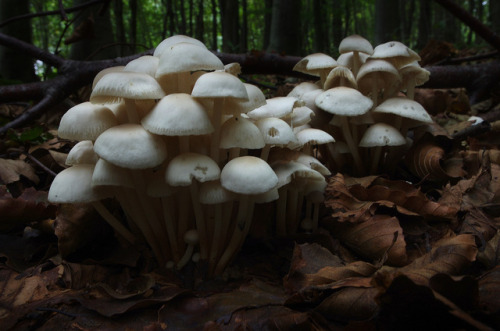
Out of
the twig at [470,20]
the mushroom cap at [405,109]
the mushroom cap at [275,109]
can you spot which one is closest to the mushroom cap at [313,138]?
the mushroom cap at [275,109]

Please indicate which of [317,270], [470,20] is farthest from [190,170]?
[470,20]

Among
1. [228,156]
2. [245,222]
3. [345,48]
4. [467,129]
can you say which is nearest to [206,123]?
[228,156]

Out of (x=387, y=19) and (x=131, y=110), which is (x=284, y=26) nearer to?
(x=387, y=19)

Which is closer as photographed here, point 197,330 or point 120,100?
point 197,330

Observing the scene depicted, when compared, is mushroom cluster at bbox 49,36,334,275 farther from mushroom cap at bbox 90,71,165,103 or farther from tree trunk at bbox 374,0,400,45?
tree trunk at bbox 374,0,400,45

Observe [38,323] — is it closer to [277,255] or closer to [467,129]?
[277,255]

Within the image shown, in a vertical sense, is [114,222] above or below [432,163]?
below
